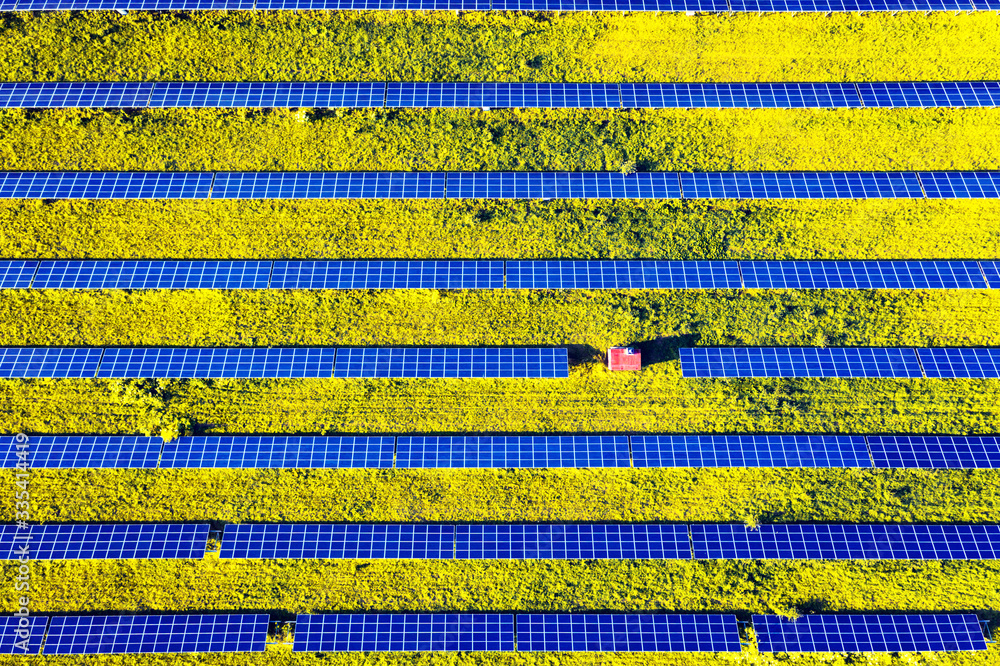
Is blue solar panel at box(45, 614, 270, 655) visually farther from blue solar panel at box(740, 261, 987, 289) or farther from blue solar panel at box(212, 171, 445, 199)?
blue solar panel at box(740, 261, 987, 289)

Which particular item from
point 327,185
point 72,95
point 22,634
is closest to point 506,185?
point 327,185

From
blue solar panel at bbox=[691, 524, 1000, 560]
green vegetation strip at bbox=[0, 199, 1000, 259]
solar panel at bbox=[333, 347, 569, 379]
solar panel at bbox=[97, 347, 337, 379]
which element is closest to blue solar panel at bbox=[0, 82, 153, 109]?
green vegetation strip at bbox=[0, 199, 1000, 259]

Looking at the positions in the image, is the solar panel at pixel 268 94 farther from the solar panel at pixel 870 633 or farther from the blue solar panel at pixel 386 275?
the solar panel at pixel 870 633

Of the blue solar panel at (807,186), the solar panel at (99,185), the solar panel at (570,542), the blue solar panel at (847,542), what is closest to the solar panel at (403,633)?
the solar panel at (570,542)

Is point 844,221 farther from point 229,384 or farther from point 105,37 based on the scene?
point 105,37

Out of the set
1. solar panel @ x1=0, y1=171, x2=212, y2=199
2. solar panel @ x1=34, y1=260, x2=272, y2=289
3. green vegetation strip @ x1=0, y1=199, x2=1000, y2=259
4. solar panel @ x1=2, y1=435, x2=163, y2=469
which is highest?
solar panel @ x1=0, y1=171, x2=212, y2=199

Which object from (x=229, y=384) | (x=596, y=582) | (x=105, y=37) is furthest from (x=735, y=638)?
(x=105, y=37)

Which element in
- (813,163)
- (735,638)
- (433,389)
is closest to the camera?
(735,638)
